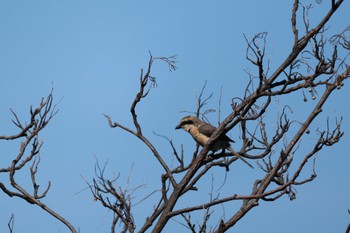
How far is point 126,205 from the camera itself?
7828 mm

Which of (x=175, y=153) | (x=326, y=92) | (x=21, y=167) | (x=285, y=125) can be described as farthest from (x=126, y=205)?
(x=326, y=92)

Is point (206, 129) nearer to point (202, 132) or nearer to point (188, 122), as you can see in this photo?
point (202, 132)

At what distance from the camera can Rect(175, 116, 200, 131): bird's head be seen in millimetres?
10911

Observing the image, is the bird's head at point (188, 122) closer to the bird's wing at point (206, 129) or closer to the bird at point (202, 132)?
the bird at point (202, 132)

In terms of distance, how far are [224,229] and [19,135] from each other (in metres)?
3.21

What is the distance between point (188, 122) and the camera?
11.0 metres

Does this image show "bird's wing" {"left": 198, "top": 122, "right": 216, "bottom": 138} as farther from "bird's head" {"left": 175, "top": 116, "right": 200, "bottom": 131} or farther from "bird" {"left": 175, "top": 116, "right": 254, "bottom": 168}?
"bird's head" {"left": 175, "top": 116, "right": 200, "bottom": 131}

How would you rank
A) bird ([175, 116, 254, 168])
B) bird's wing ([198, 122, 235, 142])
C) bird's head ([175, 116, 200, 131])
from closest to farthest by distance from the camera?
bird ([175, 116, 254, 168])
bird's wing ([198, 122, 235, 142])
bird's head ([175, 116, 200, 131])

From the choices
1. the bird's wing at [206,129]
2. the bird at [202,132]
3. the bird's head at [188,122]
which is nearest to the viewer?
the bird at [202,132]

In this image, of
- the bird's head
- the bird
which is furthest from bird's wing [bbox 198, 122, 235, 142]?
the bird's head

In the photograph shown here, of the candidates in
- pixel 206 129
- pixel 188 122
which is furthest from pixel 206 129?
pixel 188 122

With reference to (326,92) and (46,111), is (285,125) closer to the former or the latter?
(326,92)

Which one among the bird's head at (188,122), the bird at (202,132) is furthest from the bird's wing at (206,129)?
the bird's head at (188,122)

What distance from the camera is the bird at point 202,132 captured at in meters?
9.30
